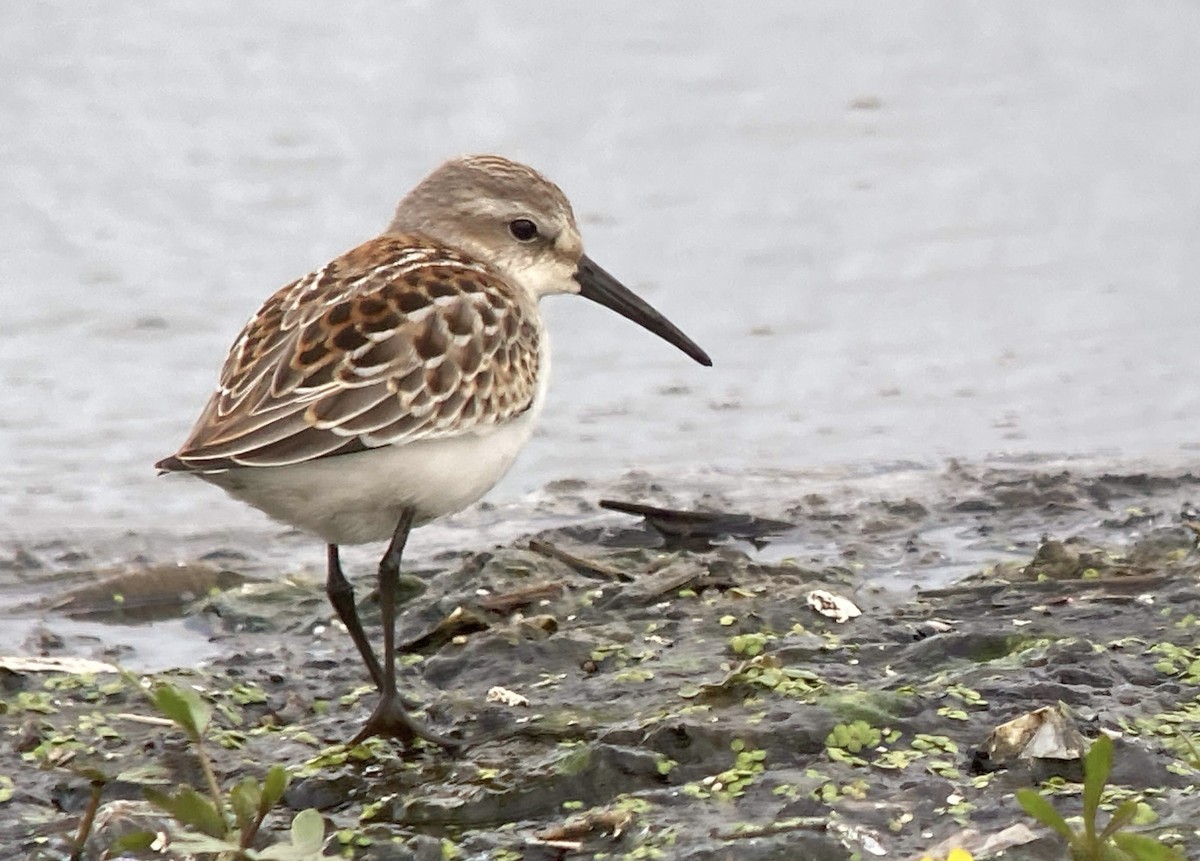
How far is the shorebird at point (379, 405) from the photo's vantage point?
4.55 meters

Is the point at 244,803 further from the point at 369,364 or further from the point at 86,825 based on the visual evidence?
the point at 369,364

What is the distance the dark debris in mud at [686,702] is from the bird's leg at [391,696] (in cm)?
5

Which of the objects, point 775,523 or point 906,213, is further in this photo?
point 906,213

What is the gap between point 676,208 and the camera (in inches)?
391

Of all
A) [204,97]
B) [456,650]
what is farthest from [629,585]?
[204,97]

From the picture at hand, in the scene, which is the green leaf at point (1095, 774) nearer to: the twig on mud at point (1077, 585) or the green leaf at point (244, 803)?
the green leaf at point (244, 803)

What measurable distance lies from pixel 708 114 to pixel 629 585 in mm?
5738

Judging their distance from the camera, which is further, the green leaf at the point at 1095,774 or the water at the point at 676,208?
the water at the point at 676,208

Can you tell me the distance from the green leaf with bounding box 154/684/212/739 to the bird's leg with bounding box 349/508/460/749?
100 cm

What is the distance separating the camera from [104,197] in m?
9.85

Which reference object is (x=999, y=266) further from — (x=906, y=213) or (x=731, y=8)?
(x=731, y=8)

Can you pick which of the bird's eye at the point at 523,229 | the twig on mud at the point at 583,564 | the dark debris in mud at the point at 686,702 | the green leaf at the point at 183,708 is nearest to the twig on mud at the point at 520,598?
the dark debris in mud at the point at 686,702

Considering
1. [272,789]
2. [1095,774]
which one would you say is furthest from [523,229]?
[1095,774]

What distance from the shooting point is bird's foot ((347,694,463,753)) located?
4523mm
